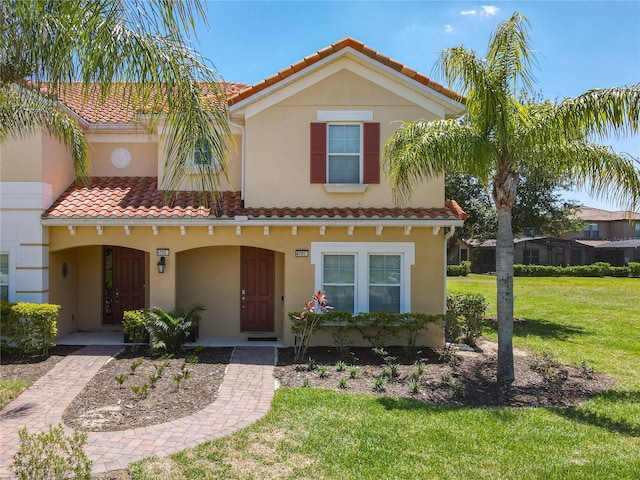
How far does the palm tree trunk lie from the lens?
28.0ft

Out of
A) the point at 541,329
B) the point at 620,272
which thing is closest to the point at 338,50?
the point at 541,329

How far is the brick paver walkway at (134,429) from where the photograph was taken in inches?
215

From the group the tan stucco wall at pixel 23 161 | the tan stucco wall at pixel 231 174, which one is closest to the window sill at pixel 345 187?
the tan stucco wall at pixel 231 174

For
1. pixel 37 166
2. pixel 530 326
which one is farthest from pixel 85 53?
pixel 530 326

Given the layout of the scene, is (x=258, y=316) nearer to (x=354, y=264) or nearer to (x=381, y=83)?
(x=354, y=264)

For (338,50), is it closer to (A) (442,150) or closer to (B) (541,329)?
(A) (442,150)

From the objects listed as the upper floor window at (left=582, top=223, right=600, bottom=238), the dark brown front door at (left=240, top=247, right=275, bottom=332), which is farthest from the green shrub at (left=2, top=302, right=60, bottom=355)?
the upper floor window at (left=582, top=223, right=600, bottom=238)

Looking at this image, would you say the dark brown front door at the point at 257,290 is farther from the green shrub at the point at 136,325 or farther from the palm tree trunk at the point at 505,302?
the palm tree trunk at the point at 505,302

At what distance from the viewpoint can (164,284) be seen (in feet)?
36.0

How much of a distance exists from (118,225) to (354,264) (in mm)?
5847

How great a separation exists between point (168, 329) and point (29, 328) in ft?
9.60

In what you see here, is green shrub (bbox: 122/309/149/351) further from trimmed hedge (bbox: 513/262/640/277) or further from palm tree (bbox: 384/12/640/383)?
trimmed hedge (bbox: 513/262/640/277)

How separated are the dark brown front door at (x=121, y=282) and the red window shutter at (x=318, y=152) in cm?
573

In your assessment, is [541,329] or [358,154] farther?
[541,329]
